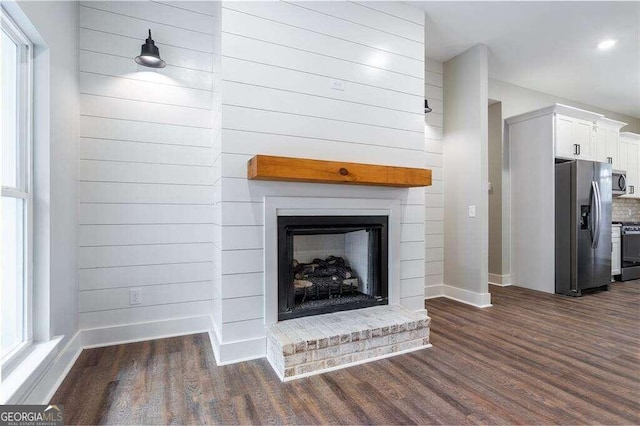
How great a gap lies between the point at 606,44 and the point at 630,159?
2.93 metres

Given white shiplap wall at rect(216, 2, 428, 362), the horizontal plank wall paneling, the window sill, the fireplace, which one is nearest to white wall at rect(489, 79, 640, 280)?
white shiplap wall at rect(216, 2, 428, 362)

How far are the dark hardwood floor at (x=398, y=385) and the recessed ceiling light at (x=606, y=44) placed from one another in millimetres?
3236

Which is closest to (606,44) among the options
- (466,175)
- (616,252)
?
(466,175)

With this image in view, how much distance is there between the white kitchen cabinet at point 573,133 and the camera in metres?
4.29

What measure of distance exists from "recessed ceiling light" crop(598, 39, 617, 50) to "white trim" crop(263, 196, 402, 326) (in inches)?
131

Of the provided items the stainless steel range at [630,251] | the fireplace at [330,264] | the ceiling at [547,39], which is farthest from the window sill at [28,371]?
the stainless steel range at [630,251]

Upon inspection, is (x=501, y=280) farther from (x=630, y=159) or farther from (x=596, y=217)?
(x=630, y=159)

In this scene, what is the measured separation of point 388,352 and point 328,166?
4.78 ft

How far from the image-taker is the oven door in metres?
5.07

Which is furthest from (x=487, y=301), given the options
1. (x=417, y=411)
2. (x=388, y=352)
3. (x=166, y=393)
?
(x=166, y=393)

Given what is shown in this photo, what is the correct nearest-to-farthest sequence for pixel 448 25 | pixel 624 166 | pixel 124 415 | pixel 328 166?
1. pixel 124 415
2. pixel 328 166
3. pixel 448 25
4. pixel 624 166

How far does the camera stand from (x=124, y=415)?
1677mm

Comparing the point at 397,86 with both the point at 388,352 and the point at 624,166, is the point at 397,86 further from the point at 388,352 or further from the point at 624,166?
the point at 624,166

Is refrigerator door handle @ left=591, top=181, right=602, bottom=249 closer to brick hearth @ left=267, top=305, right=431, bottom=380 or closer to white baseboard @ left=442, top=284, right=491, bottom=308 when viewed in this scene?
white baseboard @ left=442, top=284, right=491, bottom=308
